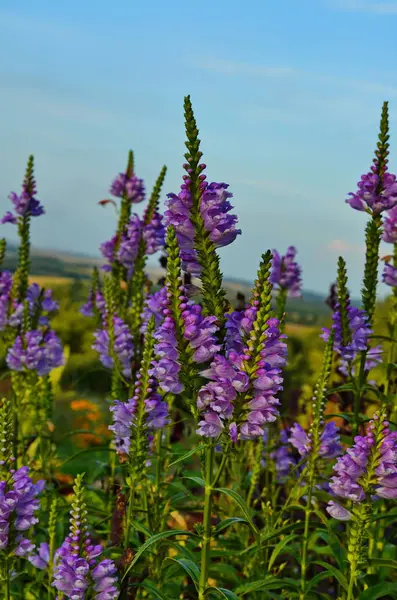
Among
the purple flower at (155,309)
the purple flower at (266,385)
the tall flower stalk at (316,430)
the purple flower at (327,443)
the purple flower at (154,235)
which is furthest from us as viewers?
the purple flower at (154,235)

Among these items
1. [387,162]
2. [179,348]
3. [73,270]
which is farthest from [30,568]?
[73,270]

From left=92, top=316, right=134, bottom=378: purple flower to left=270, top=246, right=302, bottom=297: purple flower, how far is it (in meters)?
1.86

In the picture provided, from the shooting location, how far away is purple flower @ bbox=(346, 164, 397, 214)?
15.0 feet

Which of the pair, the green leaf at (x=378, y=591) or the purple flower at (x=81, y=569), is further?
the green leaf at (x=378, y=591)

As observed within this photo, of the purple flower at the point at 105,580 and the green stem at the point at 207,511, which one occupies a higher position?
the green stem at the point at 207,511

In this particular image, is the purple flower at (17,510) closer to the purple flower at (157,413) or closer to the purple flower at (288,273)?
the purple flower at (157,413)

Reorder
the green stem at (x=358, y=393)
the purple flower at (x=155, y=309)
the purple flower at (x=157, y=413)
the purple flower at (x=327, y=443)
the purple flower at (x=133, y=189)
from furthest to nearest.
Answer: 1. the purple flower at (x=133, y=189)
2. the purple flower at (x=155, y=309)
3. the green stem at (x=358, y=393)
4. the purple flower at (x=327, y=443)
5. the purple flower at (x=157, y=413)

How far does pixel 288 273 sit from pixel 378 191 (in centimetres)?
205

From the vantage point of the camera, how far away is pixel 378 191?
4.62 meters

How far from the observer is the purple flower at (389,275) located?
5.29m

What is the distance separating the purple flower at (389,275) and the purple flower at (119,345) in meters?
1.81

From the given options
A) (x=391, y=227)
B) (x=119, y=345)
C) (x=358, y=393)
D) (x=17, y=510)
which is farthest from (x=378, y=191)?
(x=17, y=510)

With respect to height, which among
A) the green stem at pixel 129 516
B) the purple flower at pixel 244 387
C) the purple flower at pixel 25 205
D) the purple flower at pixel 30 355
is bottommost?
the green stem at pixel 129 516

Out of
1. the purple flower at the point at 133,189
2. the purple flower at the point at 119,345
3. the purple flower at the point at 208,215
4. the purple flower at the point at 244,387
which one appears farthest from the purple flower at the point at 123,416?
the purple flower at the point at 133,189
